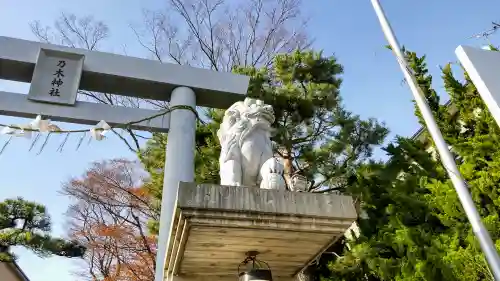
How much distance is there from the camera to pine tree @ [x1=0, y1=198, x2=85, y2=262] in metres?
8.42

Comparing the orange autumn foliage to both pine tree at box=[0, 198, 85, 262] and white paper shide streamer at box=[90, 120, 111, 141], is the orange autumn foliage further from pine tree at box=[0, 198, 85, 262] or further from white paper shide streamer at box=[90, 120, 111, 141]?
white paper shide streamer at box=[90, 120, 111, 141]

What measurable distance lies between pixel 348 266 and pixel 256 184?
2847mm

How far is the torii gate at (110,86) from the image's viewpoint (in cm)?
462

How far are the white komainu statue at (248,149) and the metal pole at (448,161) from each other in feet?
4.19

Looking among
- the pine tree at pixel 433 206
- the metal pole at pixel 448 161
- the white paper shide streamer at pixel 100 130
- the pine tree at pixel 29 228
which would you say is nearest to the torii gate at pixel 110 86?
the white paper shide streamer at pixel 100 130

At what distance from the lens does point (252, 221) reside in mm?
2096

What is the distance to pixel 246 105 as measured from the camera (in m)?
3.02

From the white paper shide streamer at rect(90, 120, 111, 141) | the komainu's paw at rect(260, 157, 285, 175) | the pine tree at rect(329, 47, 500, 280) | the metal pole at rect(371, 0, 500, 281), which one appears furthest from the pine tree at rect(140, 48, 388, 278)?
the komainu's paw at rect(260, 157, 285, 175)

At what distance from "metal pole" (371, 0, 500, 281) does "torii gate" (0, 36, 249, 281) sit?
6.71 ft

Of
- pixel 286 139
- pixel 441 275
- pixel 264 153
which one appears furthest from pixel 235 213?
pixel 286 139

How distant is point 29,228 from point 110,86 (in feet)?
18.1

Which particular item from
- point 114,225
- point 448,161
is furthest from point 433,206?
point 114,225

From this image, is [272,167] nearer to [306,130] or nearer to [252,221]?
[252,221]

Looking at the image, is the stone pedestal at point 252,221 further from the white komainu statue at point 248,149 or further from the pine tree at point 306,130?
the pine tree at point 306,130
